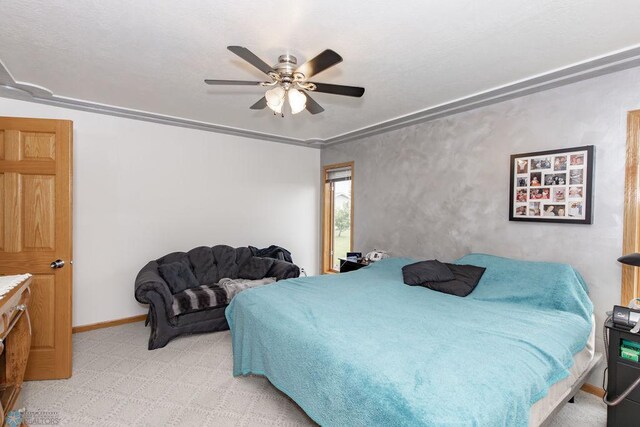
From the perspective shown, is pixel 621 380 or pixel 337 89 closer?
pixel 621 380

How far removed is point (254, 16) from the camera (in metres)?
1.96

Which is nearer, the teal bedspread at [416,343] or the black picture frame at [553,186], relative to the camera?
the teal bedspread at [416,343]

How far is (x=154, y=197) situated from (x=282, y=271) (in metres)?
2.01

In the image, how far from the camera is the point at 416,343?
68.5 inches

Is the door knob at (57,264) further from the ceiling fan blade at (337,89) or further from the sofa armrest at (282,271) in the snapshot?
the ceiling fan blade at (337,89)

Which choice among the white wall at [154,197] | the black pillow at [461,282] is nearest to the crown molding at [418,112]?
the white wall at [154,197]

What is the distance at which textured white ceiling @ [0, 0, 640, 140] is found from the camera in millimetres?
1880

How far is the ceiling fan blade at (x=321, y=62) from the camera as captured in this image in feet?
6.11

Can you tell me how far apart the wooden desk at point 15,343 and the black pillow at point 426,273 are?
3106mm

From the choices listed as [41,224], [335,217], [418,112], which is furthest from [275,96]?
[335,217]

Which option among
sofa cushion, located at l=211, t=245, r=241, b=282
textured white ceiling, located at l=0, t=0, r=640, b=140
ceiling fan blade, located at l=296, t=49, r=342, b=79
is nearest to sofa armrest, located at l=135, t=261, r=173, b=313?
sofa cushion, located at l=211, t=245, r=241, b=282

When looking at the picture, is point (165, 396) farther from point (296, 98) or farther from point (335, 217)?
point (335, 217)

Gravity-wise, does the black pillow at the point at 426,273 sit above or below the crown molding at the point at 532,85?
below

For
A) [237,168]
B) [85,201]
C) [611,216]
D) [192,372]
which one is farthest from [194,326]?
[611,216]
